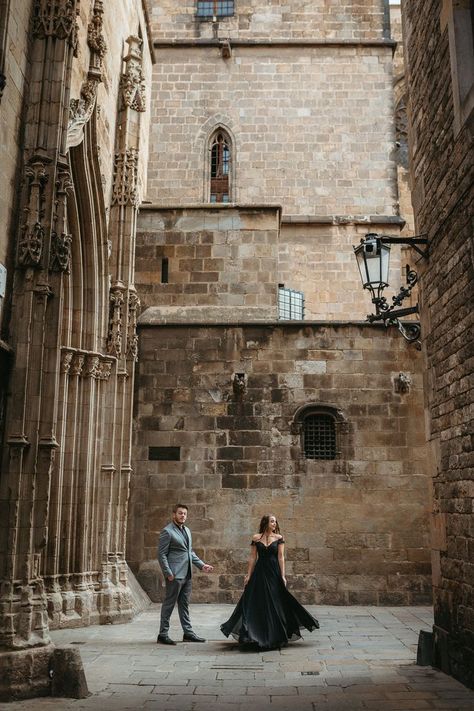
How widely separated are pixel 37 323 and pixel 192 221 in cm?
765

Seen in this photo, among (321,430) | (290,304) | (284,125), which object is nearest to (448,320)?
(321,430)

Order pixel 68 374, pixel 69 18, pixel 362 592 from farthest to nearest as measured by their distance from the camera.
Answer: pixel 362 592 < pixel 68 374 < pixel 69 18

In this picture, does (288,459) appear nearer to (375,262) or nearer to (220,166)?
(375,262)

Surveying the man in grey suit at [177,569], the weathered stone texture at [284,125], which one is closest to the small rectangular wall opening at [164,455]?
the man in grey suit at [177,569]

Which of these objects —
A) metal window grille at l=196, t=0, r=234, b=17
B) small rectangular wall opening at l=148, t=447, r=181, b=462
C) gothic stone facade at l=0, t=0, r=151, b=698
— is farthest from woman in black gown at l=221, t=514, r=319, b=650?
metal window grille at l=196, t=0, r=234, b=17

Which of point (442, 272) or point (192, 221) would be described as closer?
point (442, 272)

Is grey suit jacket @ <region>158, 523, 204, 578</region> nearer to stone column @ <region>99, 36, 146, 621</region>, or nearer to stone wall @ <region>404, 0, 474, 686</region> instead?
stone column @ <region>99, 36, 146, 621</region>

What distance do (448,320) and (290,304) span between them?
33.1 feet

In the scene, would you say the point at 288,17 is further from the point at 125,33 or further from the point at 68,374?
the point at 68,374

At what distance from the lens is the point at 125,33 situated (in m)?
12.9

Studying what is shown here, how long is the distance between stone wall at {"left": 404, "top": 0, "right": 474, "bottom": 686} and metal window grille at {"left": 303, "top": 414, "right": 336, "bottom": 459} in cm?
497

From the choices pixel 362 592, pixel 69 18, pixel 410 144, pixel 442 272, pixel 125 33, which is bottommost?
pixel 362 592

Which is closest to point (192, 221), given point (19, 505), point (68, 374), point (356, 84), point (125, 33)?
point (125, 33)

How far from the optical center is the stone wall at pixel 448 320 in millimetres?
5969
